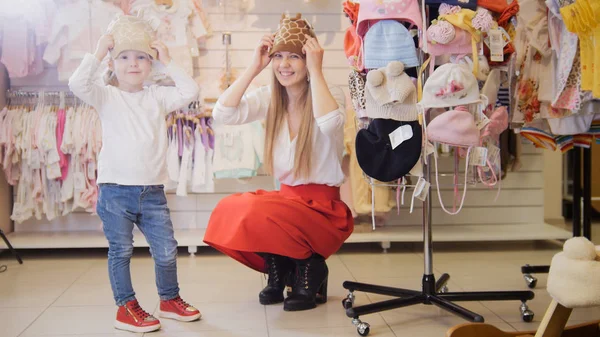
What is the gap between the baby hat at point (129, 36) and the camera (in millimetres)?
2904

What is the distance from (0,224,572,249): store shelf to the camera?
4574 mm

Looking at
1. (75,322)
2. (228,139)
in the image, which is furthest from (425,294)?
(228,139)

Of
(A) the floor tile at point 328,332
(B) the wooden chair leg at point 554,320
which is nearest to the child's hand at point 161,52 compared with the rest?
(A) the floor tile at point 328,332

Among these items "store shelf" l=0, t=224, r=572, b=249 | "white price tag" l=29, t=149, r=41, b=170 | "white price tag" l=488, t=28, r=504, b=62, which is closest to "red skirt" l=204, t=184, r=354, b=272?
"white price tag" l=488, t=28, r=504, b=62

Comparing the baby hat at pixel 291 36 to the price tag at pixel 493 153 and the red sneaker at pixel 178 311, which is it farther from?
the red sneaker at pixel 178 311

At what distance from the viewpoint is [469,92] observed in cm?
270

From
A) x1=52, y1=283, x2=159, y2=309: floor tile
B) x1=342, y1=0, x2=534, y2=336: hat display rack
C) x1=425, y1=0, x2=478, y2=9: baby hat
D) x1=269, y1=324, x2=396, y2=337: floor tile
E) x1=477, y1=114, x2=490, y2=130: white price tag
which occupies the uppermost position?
x1=425, y1=0, x2=478, y2=9: baby hat

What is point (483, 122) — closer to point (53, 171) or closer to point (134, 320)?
point (134, 320)

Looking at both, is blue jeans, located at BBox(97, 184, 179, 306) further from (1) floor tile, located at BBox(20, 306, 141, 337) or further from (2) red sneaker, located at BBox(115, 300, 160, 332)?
(1) floor tile, located at BBox(20, 306, 141, 337)

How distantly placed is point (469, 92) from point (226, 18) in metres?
2.70

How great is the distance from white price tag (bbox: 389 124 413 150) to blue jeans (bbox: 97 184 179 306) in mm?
1062

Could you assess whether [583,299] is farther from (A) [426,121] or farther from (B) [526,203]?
(B) [526,203]

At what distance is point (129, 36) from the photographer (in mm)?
2908

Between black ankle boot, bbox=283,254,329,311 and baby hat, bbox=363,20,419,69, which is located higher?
baby hat, bbox=363,20,419,69
